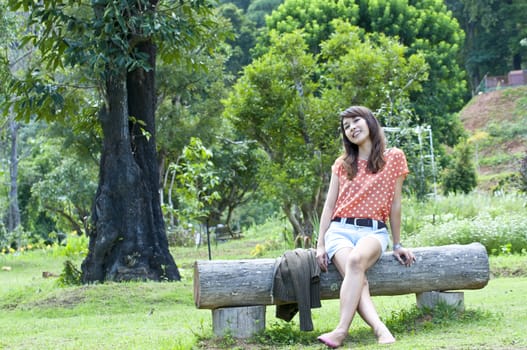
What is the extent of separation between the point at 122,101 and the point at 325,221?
17.9ft

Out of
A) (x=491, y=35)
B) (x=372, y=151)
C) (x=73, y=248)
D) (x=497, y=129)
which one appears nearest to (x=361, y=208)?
(x=372, y=151)

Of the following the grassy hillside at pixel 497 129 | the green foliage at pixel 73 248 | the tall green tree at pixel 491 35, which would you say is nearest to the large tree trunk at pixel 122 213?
the green foliage at pixel 73 248

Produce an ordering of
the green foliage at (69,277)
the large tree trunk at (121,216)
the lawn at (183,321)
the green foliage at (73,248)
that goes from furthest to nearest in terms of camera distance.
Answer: the green foliage at (73,248), the green foliage at (69,277), the large tree trunk at (121,216), the lawn at (183,321)

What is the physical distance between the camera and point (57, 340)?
7434 millimetres

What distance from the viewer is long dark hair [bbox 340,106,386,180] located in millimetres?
6988

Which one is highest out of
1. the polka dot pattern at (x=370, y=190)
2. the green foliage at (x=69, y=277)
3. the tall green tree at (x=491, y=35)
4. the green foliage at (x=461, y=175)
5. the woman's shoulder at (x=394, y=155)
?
the tall green tree at (x=491, y=35)

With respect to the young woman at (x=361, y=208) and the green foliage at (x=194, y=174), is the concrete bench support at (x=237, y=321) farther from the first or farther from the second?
the green foliage at (x=194, y=174)

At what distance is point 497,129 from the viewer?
147 ft

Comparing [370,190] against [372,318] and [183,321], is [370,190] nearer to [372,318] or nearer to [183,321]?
[372,318]

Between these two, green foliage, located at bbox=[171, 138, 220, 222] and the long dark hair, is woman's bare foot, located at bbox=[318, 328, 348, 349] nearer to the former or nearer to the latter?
the long dark hair

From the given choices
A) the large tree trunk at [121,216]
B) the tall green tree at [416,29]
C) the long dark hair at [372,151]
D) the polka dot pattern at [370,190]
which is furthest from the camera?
the tall green tree at [416,29]

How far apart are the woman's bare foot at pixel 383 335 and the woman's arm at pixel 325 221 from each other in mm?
689

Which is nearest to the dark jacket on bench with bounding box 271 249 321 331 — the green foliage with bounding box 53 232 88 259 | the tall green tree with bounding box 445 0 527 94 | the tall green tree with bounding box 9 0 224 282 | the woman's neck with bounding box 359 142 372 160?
the woman's neck with bounding box 359 142 372 160

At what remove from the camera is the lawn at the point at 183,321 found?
6.54 meters
